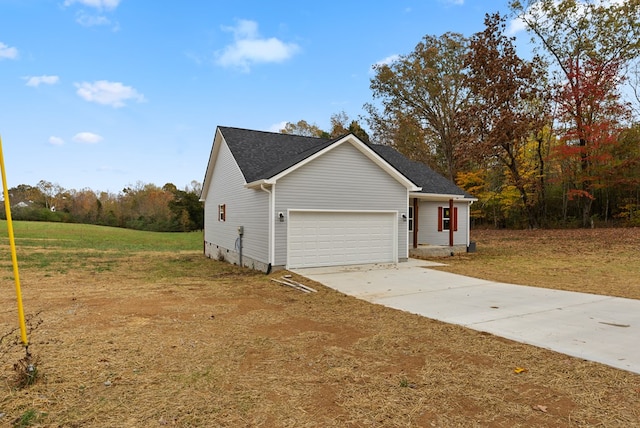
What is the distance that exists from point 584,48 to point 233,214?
85.7 ft

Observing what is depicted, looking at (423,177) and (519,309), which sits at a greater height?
(423,177)

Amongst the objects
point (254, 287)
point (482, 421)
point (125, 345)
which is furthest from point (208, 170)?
point (482, 421)

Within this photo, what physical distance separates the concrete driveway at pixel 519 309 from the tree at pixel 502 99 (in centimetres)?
1746

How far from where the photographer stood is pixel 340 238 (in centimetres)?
1211

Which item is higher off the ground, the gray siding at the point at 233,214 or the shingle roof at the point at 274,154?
the shingle roof at the point at 274,154

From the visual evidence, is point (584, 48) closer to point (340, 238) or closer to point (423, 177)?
point (423, 177)

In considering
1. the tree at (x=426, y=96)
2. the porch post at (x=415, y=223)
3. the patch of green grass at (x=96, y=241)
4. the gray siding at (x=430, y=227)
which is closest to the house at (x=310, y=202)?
the porch post at (x=415, y=223)

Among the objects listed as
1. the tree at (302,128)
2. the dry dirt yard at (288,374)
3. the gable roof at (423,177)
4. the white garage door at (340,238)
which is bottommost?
the dry dirt yard at (288,374)

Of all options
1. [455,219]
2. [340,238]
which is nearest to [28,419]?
[340,238]

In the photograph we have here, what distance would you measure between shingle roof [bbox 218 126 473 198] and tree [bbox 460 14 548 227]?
30.4ft

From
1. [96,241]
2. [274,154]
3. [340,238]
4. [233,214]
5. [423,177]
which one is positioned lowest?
[96,241]

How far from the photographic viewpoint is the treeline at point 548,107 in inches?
932

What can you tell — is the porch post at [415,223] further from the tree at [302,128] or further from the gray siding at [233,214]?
the tree at [302,128]

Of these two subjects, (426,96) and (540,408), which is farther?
(426,96)
